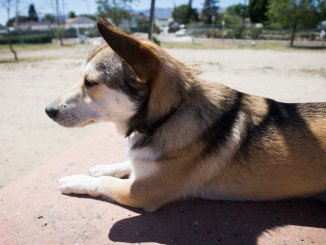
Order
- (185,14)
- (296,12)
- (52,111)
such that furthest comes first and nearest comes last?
1. (185,14)
2. (296,12)
3. (52,111)

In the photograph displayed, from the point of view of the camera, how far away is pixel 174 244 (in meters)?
2.64

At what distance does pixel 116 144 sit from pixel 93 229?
7.03 ft

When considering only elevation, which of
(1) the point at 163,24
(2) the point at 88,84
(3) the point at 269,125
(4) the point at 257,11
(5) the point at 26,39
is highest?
(4) the point at 257,11

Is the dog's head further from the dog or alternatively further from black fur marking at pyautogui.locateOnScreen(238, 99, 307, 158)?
black fur marking at pyautogui.locateOnScreen(238, 99, 307, 158)

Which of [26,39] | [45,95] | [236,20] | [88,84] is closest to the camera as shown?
[88,84]

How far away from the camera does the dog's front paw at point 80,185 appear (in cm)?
324

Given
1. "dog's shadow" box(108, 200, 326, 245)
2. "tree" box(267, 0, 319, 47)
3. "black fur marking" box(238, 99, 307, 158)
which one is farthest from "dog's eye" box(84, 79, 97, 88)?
"tree" box(267, 0, 319, 47)

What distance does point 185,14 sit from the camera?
287 feet

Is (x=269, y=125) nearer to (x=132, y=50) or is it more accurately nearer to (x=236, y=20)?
(x=132, y=50)

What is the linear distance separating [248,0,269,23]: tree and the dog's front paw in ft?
227

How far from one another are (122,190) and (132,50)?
1.31 meters

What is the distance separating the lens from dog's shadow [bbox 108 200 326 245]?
2.71 meters

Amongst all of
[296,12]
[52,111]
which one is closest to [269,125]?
Result: [52,111]

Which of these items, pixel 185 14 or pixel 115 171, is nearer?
pixel 115 171
